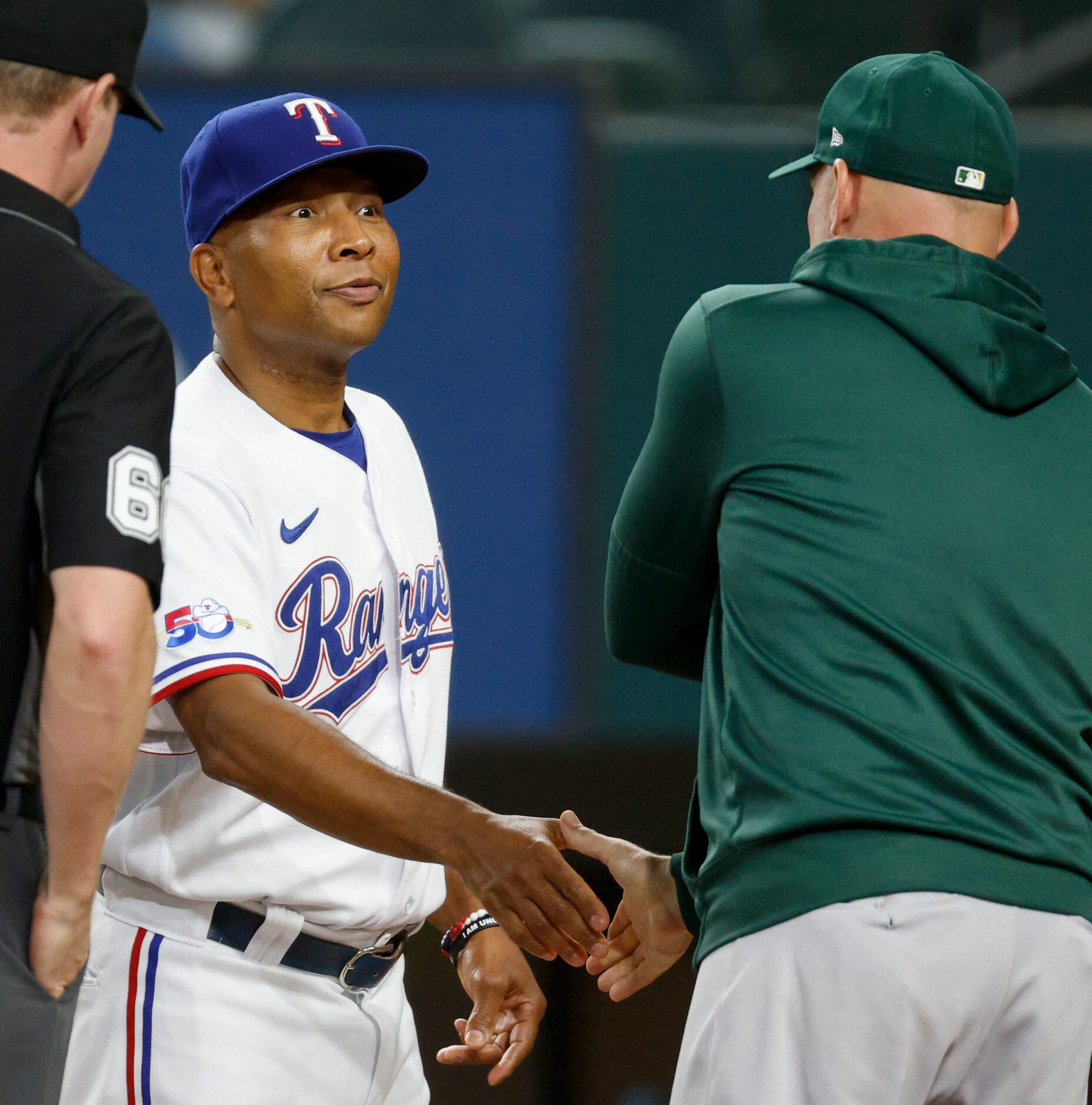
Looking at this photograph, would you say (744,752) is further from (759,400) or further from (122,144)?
(122,144)

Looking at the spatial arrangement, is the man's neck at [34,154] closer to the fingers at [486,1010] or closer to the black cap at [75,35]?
the black cap at [75,35]

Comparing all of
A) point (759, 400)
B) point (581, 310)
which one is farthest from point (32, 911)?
point (581, 310)

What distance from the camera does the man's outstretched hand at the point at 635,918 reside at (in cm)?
227

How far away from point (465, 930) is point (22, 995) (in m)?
0.91

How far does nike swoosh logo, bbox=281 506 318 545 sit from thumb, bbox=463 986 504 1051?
0.70m

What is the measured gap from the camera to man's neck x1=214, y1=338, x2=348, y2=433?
252 centimetres

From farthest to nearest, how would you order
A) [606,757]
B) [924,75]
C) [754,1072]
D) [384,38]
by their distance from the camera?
[384,38] → [606,757] → [924,75] → [754,1072]

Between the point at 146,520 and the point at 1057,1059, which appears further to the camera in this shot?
the point at 1057,1059

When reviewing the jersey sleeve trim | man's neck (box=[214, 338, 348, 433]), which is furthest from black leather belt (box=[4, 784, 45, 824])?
man's neck (box=[214, 338, 348, 433])

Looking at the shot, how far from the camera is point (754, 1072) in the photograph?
1.94 metres

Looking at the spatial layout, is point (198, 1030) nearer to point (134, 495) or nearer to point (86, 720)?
point (86, 720)

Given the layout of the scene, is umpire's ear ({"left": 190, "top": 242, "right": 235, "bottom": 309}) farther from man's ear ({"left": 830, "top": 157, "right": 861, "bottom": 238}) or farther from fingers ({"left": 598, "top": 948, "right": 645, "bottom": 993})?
fingers ({"left": 598, "top": 948, "right": 645, "bottom": 993})

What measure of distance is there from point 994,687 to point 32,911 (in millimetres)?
1049

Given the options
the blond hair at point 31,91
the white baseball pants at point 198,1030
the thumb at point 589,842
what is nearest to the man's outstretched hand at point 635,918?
the thumb at point 589,842
